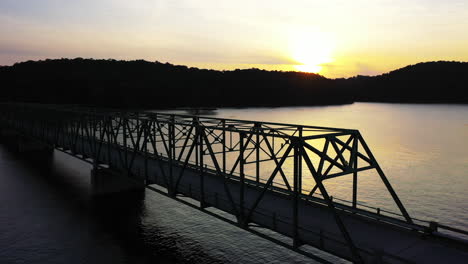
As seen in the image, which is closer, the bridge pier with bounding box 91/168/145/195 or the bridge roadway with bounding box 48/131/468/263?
the bridge roadway with bounding box 48/131/468/263

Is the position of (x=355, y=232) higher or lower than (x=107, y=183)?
higher

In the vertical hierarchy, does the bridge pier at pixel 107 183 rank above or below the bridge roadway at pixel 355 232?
below

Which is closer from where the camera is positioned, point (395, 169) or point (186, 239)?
point (186, 239)

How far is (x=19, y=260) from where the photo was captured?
33531 mm

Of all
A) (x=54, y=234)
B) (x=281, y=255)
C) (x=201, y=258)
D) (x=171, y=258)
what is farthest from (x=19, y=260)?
(x=281, y=255)

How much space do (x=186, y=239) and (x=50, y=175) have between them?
41.7 metres

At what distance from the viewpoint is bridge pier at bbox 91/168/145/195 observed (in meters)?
50.9

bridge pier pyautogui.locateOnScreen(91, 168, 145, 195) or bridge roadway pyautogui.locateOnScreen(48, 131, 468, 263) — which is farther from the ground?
bridge roadway pyautogui.locateOnScreen(48, 131, 468, 263)

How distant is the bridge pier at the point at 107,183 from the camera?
167 ft

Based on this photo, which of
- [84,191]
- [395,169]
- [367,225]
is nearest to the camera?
[367,225]

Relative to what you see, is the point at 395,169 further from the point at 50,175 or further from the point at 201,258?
the point at 50,175

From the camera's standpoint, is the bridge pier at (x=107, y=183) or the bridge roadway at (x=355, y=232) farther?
the bridge pier at (x=107, y=183)

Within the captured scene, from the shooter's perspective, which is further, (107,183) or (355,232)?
(107,183)

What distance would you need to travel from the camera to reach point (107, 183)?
51.6 m
